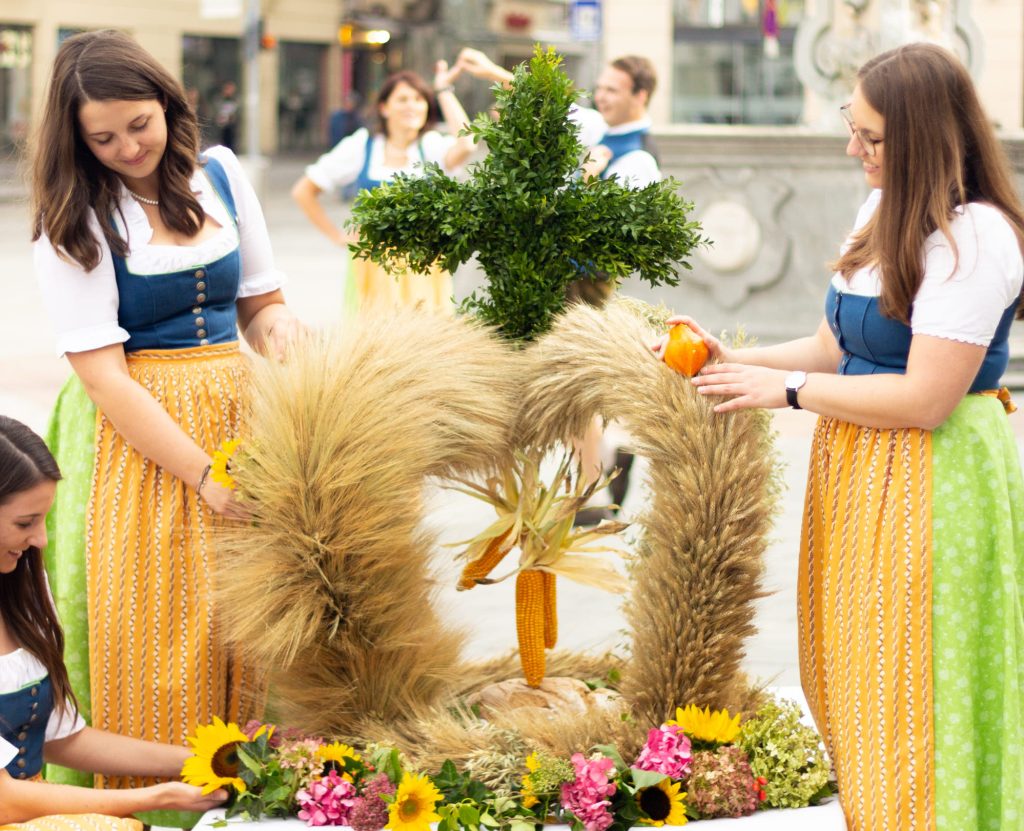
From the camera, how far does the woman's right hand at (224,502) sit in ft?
7.98

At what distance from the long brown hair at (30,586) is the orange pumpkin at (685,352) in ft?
3.29

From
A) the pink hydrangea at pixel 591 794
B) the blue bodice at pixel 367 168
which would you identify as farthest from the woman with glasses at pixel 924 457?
the blue bodice at pixel 367 168

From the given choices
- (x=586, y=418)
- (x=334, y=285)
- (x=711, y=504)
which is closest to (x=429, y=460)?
(x=586, y=418)

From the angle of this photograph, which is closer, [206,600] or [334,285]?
[206,600]

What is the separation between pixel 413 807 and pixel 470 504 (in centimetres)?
98

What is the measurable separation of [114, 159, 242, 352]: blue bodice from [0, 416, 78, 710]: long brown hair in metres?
0.27

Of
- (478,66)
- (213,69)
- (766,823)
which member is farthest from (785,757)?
(213,69)

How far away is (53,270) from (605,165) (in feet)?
10.7

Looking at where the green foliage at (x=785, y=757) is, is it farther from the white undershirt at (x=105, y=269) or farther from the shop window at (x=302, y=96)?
the shop window at (x=302, y=96)

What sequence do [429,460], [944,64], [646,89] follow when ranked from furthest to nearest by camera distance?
[646,89]
[429,460]
[944,64]

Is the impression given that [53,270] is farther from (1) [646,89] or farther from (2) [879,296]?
(1) [646,89]

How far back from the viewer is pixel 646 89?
5.91m

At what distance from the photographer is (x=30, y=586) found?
2408 mm

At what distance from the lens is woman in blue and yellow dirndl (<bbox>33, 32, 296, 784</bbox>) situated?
2412mm
